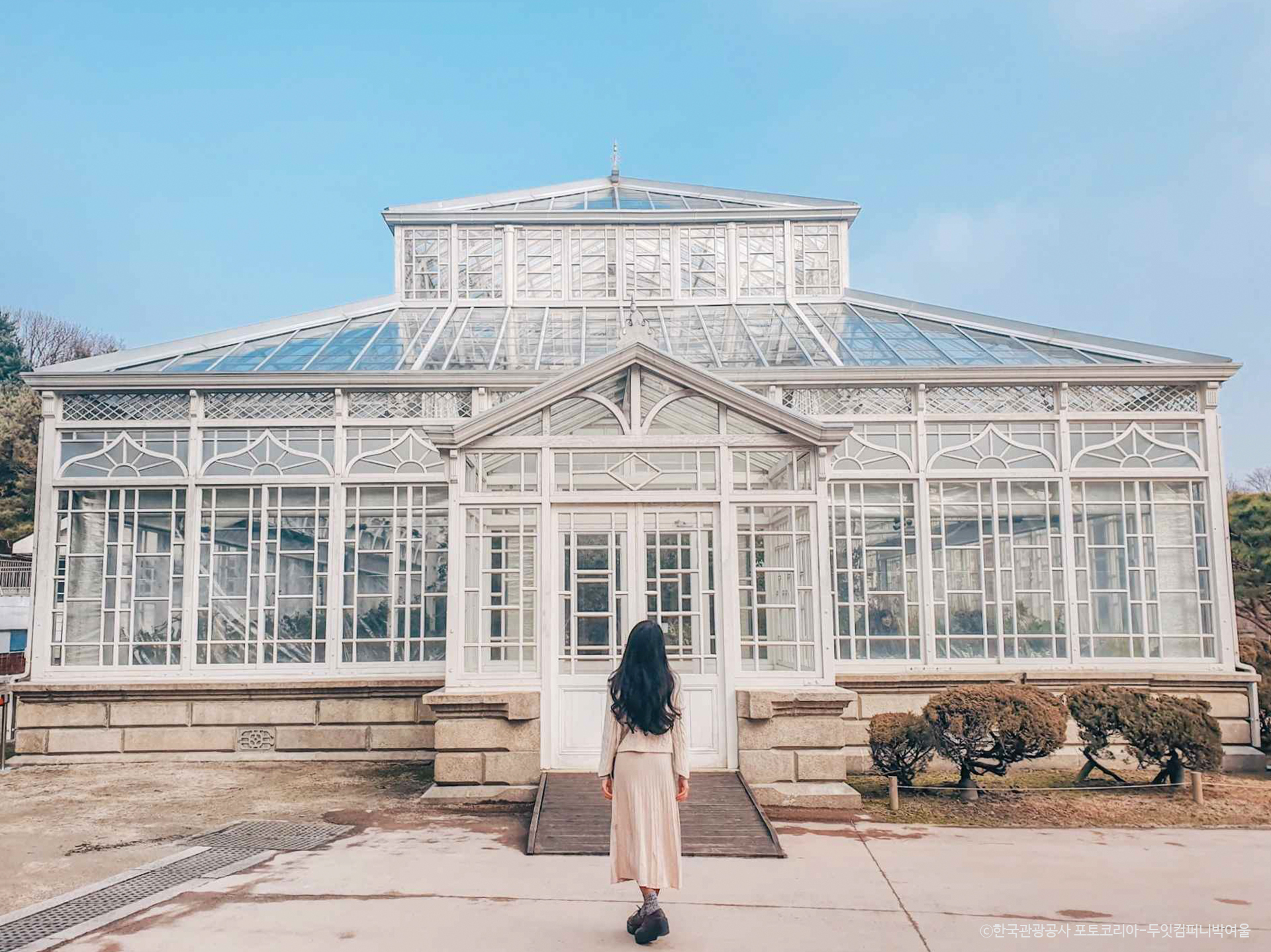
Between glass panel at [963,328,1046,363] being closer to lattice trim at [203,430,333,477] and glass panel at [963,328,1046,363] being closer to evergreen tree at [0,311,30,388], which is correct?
lattice trim at [203,430,333,477]

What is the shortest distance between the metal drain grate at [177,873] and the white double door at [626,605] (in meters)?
2.24

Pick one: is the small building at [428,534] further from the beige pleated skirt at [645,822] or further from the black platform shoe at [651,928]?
the black platform shoe at [651,928]

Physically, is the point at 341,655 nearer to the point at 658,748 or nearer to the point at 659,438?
the point at 659,438

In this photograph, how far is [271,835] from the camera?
783 cm

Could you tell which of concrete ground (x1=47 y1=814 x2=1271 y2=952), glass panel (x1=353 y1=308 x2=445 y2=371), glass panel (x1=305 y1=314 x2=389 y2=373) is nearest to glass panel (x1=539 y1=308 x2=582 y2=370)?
glass panel (x1=353 y1=308 x2=445 y2=371)

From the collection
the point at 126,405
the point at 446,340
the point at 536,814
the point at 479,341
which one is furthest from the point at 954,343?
the point at 126,405

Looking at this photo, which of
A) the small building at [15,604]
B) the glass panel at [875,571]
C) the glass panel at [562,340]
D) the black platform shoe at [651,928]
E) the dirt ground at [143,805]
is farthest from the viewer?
the small building at [15,604]

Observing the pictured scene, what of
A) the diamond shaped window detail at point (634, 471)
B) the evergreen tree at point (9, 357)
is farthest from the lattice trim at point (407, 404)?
the evergreen tree at point (9, 357)

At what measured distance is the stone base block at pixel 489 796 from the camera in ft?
28.5

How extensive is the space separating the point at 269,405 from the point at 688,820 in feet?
25.2

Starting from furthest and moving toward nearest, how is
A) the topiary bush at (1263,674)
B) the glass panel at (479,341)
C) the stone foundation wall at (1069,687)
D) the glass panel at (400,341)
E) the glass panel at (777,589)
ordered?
the glass panel at (479,341) < the glass panel at (400,341) < the stone foundation wall at (1069,687) < the topiary bush at (1263,674) < the glass panel at (777,589)

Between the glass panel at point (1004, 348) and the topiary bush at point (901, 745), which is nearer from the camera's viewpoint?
the topiary bush at point (901, 745)

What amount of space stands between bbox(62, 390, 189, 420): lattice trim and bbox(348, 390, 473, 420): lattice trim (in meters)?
2.18

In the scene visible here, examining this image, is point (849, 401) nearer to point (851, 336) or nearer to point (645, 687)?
point (851, 336)
